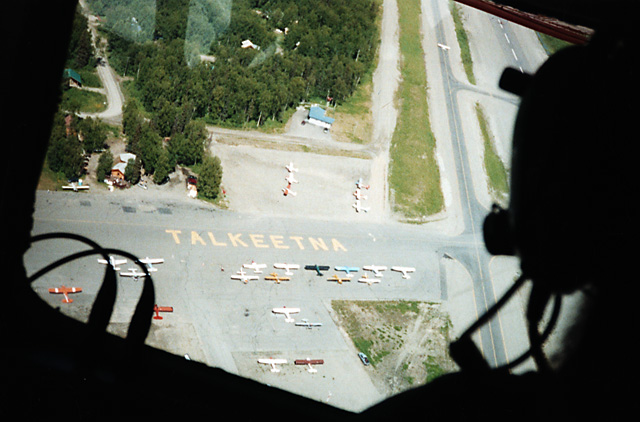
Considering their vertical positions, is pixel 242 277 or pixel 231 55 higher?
pixel 231 55

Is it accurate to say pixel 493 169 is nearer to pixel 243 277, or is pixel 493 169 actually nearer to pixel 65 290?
pixel 243 277

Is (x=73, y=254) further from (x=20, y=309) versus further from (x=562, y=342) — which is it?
(x=562, y=342)

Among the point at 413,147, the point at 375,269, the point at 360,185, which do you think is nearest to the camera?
the point at 375,269

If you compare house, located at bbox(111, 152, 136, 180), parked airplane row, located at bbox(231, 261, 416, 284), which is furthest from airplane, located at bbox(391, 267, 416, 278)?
house, located at bbox(111, 152, 136, 180)

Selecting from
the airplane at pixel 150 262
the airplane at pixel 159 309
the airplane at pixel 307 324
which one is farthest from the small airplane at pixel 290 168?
the airplane at pixel 159 309

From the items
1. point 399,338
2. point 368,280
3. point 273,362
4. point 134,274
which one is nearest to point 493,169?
point 368,280

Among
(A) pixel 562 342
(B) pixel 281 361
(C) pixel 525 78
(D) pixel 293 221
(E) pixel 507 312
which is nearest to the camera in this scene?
(A) pixel 562 342

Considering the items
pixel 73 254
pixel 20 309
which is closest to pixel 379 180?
pixel 73 254
